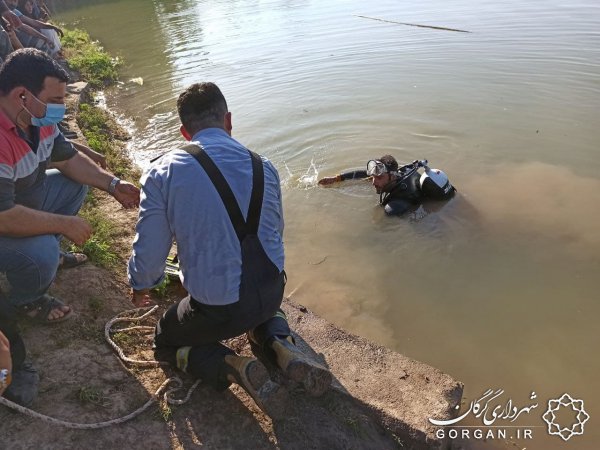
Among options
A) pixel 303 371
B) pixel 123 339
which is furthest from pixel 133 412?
pixel 303 371

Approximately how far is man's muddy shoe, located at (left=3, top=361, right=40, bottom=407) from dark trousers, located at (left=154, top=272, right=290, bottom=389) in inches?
27.2

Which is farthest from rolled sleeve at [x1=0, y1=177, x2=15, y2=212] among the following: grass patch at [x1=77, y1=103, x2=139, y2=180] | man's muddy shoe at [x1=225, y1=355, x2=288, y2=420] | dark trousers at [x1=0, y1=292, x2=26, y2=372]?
grass patch at [x1=77, y1=103, x2=139, y2=180]

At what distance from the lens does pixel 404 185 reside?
5566mm

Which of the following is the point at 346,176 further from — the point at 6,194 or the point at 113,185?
the point at 6,194

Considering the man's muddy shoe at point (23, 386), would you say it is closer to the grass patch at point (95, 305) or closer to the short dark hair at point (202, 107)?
the grass patch at point (95, 305)

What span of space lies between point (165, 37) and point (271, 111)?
8456 millimetres

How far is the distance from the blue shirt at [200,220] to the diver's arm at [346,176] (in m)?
3.76

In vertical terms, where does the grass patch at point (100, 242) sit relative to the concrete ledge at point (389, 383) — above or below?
above

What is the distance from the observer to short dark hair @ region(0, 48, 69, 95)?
2.70 meters

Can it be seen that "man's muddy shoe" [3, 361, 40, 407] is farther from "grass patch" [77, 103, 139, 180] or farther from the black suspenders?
"grass patch" [77, 103, 139, 180]

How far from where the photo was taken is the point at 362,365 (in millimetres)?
3182

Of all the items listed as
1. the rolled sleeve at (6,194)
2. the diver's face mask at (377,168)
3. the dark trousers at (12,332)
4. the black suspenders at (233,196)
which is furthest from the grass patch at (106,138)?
the black suspenders at (233,196)

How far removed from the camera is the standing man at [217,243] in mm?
2352

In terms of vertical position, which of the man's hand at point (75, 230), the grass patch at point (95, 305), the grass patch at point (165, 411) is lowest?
the grass patch at point (165, 411)
